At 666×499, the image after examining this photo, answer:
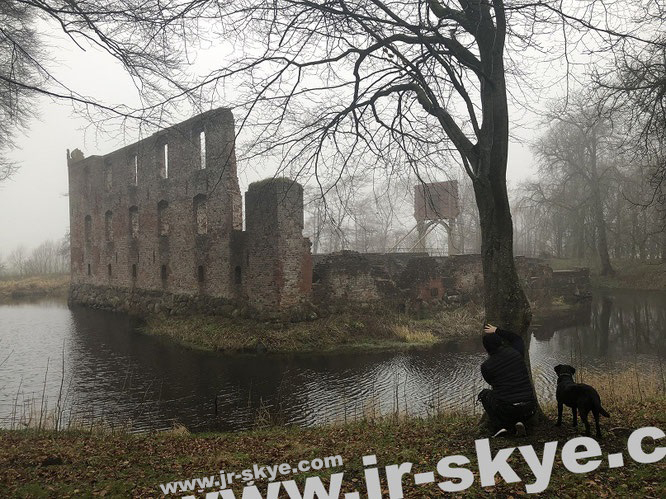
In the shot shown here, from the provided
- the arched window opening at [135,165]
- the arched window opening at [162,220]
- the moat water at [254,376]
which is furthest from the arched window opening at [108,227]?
the moat water at [254,376]

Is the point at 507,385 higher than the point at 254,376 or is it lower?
higher

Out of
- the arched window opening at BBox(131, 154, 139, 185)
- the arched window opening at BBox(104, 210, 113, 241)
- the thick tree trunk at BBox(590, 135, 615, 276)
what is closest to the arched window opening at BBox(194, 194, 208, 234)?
the arched window opening at BBox(131, 154, 139, 185)

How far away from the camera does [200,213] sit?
19.6 meters

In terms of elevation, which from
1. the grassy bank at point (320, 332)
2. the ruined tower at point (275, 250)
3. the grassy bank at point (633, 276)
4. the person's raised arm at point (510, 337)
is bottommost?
the grassy bank at point (320, 332)

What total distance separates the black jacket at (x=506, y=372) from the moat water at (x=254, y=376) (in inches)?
108

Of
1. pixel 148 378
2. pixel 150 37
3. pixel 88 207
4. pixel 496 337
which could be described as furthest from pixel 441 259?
pixel 88 207

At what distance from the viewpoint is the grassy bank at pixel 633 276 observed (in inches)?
1130

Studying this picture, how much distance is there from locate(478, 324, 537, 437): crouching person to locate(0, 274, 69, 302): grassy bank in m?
37.0

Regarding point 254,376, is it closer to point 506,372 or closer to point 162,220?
point 506,372

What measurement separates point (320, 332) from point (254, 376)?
413 centimetres

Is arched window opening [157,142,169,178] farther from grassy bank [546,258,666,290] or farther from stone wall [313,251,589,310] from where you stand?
grassy bank [546,258,666,290]

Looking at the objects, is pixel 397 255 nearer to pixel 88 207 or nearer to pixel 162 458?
pixel 162 458

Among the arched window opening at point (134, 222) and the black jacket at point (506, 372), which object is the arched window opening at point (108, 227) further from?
the black jacket at point (506, 372)

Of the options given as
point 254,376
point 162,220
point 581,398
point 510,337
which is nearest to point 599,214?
point 162,220
